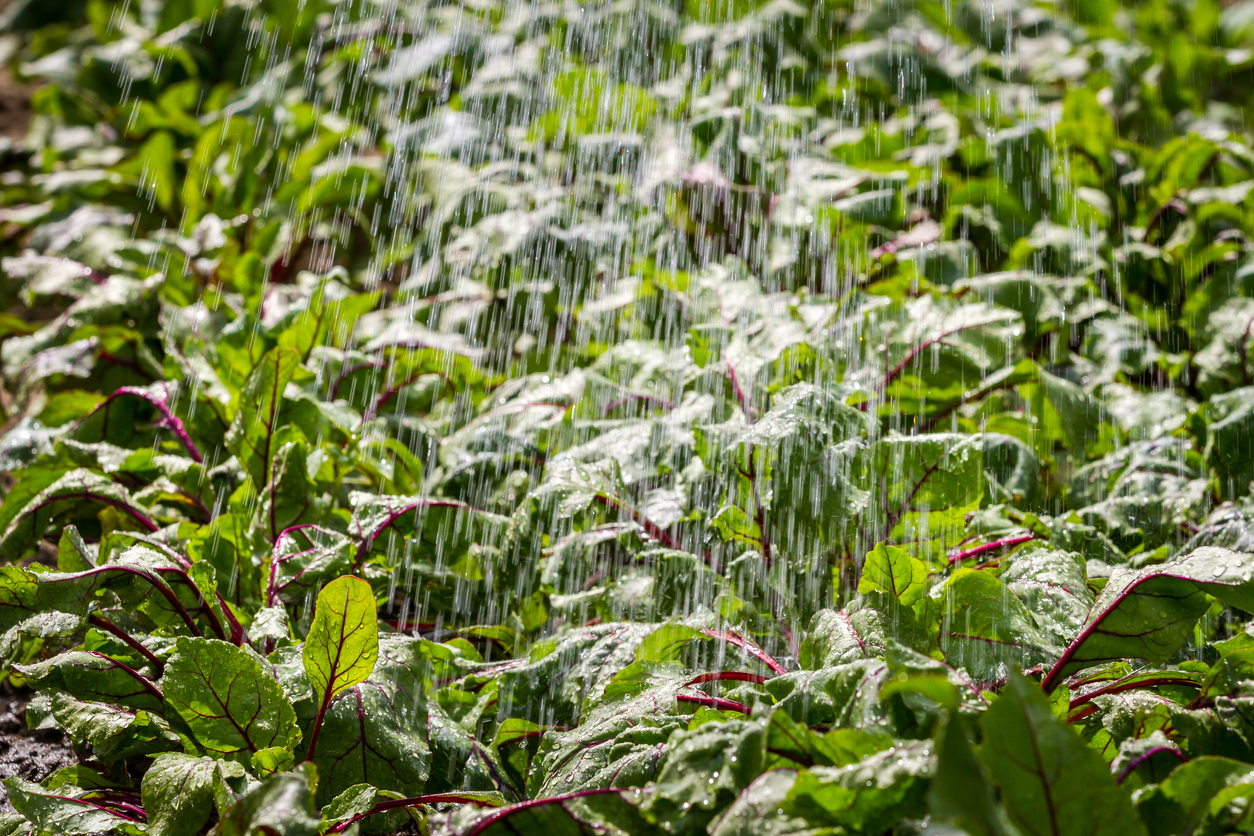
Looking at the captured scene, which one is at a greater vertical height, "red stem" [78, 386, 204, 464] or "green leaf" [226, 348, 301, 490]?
"green leaf" [226, 348, 301, 490]

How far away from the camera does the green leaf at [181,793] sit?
1.22 metres

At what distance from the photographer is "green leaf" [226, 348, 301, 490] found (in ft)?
6.03

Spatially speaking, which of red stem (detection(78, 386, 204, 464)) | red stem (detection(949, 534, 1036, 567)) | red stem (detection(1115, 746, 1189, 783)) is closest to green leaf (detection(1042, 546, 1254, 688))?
red stem (detection(1115, 746, 1189, 783))

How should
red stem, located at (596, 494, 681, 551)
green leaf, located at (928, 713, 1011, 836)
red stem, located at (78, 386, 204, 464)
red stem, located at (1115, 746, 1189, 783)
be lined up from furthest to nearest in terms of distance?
1. red stem, located at (78, 386, 204, 464)
2. red stem, located at (596, 494, 681, 551)
3. red stem, located at (1115, 746, 1189, 783)
4. green leaf, located at (928, 713, 1011, 836)

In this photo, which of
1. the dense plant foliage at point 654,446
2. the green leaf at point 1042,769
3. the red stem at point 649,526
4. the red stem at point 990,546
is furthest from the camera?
the red stem at point 649,526

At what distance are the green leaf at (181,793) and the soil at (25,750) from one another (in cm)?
41

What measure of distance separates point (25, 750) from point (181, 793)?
638 mm

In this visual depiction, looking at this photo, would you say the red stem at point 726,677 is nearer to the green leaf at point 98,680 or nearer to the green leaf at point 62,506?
the green leaf at point 98,680

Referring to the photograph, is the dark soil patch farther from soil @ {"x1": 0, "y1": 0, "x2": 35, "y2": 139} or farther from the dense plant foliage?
the dense plant foliage

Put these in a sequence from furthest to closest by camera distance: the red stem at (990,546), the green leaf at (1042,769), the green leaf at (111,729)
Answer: the red stem at (990,546) < the green leaf at (111,729) < the green leaf at (1042,769)

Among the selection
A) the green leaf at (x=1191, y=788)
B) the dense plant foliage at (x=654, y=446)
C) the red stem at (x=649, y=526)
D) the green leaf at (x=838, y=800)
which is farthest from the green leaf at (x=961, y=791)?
the red stem at (x=649, y=526)

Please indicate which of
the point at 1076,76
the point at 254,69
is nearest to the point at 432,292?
the point at 254,69

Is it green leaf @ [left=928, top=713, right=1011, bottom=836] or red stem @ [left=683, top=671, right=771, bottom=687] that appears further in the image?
red stem @ [left=683, top=671, right=771, bottom=687]

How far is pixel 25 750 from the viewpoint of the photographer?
1.65m
